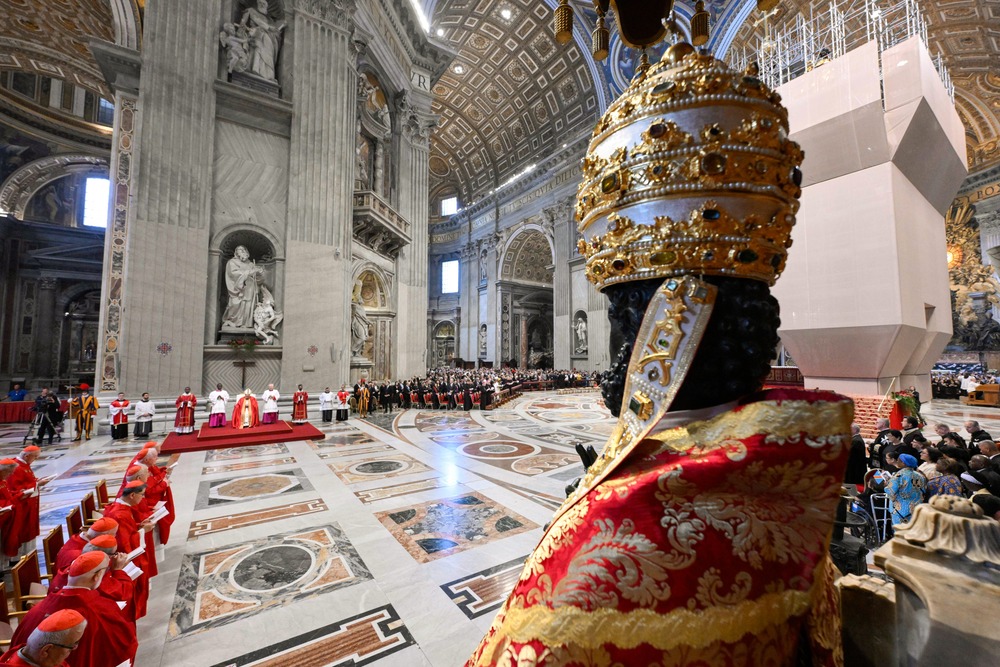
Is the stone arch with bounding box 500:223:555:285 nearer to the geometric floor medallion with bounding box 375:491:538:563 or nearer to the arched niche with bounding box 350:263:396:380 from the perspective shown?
the arched niche with bounding box 350:263:396:380

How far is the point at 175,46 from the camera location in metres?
10.2

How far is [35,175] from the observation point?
19.2m

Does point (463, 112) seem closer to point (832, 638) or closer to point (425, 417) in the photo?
point (425, 417)

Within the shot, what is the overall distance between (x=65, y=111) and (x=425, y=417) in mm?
23470

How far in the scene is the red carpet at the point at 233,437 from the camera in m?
7.71

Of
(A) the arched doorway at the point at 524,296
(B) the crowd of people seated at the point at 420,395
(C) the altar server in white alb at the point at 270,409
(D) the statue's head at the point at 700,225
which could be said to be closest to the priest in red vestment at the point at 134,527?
(D) the statue's head at the point at 700,225

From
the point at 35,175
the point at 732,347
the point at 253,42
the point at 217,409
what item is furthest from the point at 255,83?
the point at 35,175

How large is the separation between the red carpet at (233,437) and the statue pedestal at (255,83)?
920cm

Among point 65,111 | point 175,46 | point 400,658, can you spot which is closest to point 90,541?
point 400,658

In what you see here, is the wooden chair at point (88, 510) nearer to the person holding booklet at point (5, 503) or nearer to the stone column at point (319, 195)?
the person holding booklet at point (5, 503)

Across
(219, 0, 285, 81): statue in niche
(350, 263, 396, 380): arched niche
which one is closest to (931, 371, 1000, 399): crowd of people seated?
(350, 263, 396, 380): arched niche

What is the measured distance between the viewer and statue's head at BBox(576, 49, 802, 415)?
0.90 metres

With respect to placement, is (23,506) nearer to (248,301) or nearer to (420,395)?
(248,301)

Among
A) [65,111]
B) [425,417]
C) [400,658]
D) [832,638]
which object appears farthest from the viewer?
[65,111]
